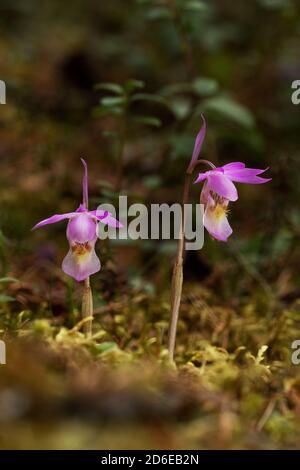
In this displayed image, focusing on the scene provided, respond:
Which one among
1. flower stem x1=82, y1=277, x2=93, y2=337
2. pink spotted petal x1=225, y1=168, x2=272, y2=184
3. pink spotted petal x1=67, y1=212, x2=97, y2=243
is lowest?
flower stem x1=82, y1=277, x2=93, y2=337

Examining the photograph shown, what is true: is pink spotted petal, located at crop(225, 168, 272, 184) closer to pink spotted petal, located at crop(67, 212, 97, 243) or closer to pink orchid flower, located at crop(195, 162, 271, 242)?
pink orchid flower, located at crop(195, 162, 271, 242)

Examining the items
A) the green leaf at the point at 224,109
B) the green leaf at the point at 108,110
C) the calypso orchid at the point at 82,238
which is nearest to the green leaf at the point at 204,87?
the green leaf at the point at 224,109

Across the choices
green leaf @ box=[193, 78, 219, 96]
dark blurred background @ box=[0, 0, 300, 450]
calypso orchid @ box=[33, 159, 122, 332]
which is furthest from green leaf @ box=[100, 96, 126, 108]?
calypso orchid @ box=[33, 159, 122, 332]

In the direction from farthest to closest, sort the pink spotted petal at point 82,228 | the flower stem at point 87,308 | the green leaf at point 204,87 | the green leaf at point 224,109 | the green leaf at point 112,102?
the green leaf at point 224,109 → the green leaf at point 204,87 → the green leaf at point 112,102 → the flower stem at point 87,308 → the pink spotted petal at point 82,228

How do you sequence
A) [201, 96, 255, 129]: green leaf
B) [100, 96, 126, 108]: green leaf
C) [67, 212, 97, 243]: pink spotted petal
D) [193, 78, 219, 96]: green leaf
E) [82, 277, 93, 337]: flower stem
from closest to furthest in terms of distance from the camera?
[67, 212, 97, 243]: pink spotted petal → [82, 277, 93, 337]: flower stem → [100, 96, 126, 108]: green leaf → [193, 78, 219, 96]: green leaf → [201, 96, 255, 129]: green leaf

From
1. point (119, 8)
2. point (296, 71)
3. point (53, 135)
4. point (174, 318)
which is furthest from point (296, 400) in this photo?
point (119, 8)

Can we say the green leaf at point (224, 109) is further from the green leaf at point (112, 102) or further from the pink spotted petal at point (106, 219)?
the pink spotted petal at point (106, 219)

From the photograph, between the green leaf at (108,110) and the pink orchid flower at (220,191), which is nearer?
the pink orchid flower at (220,191)
